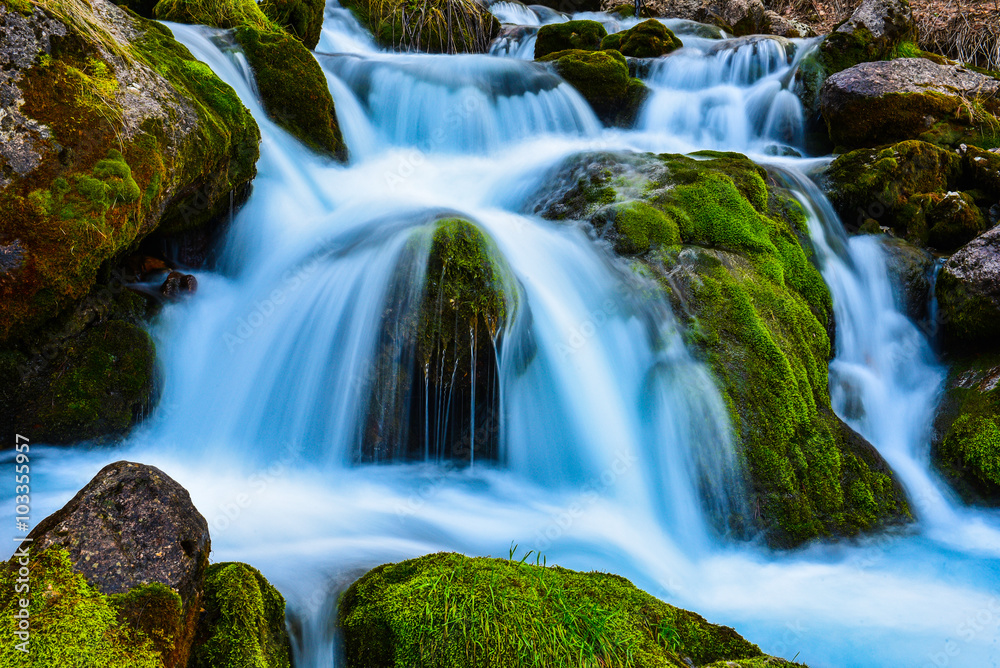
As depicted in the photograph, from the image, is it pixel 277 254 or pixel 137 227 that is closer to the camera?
pixel 137 227

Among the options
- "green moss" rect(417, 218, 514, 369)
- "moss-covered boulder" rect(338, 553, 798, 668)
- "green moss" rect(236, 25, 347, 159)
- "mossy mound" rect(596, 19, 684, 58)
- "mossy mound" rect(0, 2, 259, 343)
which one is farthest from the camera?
"mossy mound" rect(596, 19, 684, 58)

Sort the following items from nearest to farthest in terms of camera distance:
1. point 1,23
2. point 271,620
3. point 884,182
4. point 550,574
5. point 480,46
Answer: point 271,620
point 550,574
point 1,23
point 884,182
point 480,46

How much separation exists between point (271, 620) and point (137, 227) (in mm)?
3163

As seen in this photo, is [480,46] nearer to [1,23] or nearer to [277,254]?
[277,254]

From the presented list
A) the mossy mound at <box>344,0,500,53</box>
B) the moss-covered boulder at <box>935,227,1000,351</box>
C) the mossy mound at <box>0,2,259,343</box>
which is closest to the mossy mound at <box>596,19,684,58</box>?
the mossy mound at <box>344,0,500,53</box>

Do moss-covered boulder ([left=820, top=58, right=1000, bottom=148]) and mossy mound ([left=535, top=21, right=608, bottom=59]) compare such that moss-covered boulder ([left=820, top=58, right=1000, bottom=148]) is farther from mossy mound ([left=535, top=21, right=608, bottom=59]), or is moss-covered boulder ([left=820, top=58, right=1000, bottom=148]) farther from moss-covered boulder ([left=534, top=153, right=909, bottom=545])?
mossy mound ([left=535, top=21, right=608, bottom=59])

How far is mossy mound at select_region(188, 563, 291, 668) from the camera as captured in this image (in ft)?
7.41

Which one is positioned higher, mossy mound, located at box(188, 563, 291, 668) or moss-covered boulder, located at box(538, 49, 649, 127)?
moss-covered boulder, located at box(538, 49, 649, 127)

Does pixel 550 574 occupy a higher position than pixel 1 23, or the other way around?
pixel 1 23

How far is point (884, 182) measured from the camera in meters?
7.37

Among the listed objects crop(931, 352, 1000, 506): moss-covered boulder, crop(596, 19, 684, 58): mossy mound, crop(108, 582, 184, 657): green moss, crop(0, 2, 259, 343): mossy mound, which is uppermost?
crop(596, 19, 684, 58): mossy mound

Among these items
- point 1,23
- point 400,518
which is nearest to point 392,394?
point 400,518

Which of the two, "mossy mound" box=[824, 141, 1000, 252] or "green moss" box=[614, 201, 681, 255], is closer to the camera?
"green moss" box=[614, 201, 681, 255]

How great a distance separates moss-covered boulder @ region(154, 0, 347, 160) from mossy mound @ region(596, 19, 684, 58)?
703 centimetres
